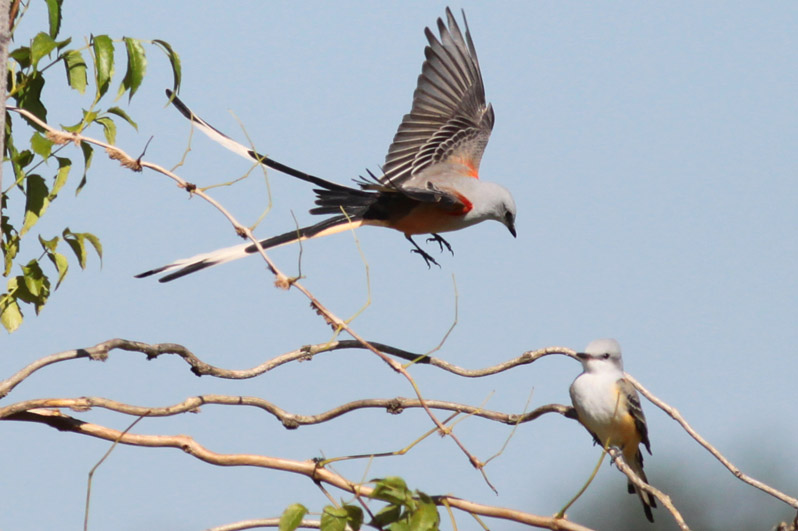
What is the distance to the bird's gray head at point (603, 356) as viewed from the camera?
3703 millimetres

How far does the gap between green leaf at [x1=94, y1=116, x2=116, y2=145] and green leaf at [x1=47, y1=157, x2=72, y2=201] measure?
129mm

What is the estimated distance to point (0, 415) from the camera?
2180 millimetres

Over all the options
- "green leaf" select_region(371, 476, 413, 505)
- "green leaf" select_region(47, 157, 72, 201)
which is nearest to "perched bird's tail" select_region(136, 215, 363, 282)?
"green leaf" select_region(47, 157, 72, 201)

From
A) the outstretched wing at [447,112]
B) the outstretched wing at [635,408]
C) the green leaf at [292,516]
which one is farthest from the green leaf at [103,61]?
the outstretched wing at [447,112]

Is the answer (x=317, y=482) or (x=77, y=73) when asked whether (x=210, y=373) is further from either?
(x=77, y=73)

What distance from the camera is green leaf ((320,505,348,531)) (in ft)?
5.95

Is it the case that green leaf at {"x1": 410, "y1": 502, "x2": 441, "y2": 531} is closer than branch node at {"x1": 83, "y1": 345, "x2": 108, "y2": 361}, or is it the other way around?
green leaf at {"x1": 410, "y1": 502, "x2": 441, "y2": 531}

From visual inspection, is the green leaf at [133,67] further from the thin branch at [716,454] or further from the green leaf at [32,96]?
the thin branch at [716,454]

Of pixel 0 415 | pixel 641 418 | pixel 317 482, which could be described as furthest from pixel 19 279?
pixel 641 418

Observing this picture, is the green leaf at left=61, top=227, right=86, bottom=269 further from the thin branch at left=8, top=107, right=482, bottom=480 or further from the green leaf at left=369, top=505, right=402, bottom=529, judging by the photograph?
the green leaf at left=369, top=505, right=402, bottom=529

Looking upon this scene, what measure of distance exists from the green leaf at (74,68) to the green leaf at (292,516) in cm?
121

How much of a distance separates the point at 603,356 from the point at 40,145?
90.5 inches

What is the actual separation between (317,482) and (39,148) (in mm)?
989

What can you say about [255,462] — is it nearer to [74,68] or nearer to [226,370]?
[226,370]
